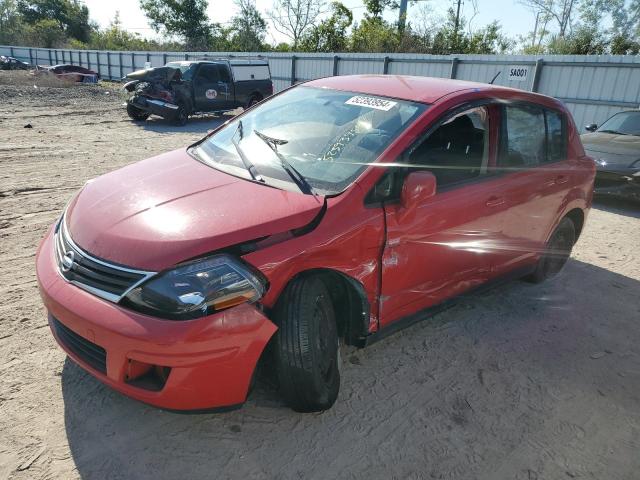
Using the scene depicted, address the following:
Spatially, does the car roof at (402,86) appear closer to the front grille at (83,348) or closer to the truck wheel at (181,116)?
the front grille at (83,348)

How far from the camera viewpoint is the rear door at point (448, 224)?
2.76m

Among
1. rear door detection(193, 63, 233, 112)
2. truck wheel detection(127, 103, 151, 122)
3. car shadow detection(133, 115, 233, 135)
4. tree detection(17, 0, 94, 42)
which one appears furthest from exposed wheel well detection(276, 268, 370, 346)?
tree detection(17, 0, 94, 42)

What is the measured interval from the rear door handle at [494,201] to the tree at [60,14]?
223 ft

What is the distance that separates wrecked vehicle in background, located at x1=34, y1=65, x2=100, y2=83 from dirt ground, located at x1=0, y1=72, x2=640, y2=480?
84.5ft

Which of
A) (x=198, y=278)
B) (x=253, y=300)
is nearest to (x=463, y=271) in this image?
(x=253, y=300)

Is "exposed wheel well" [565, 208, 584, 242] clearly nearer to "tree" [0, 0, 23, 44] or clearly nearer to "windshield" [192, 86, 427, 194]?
"windshield" [192, 86, 427, 194]

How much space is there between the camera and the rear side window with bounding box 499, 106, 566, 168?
3443mm

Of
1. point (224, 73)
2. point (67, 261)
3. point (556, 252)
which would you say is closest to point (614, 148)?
point (556, 252)

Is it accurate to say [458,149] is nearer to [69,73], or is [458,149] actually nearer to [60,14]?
[69,73]

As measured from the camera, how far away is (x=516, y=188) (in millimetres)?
3467

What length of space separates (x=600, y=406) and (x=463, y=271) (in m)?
1.11

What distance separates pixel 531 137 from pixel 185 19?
49349 millimetres

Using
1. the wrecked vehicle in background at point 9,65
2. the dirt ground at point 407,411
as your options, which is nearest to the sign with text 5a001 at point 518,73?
the dirt ground at point 407,411

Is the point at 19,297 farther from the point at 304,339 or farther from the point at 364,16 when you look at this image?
the point at 364,16
